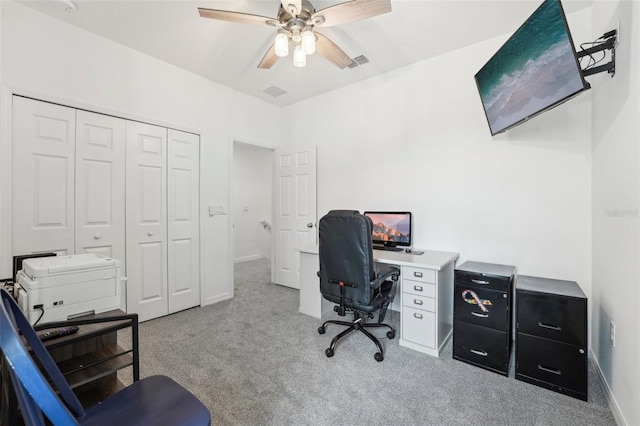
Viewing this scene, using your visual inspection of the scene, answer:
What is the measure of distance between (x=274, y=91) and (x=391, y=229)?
98.4 inches

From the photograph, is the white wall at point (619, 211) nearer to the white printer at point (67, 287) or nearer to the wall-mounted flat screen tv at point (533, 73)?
the wall-mounted flat screen tv at point (533, 73)

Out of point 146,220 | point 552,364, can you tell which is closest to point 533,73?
point 552,364

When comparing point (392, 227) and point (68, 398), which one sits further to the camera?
point (392, 227)

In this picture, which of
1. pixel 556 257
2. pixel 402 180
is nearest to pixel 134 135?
pixel 402 180

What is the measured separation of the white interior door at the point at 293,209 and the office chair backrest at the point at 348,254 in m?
1.59

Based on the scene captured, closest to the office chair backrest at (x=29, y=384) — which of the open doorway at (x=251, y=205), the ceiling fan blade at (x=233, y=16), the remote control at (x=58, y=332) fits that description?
the remote control at (x=58, y=332)

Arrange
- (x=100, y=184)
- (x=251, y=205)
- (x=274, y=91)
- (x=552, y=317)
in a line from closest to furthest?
(x=552, y=317)
(x=100, y=184)
(x=274, y=91)
(x=251, y=205)

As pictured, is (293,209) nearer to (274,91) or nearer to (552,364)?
(274,91)

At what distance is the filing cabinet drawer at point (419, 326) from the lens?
7.48ft

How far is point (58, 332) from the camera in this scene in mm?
1266

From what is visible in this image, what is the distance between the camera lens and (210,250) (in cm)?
350

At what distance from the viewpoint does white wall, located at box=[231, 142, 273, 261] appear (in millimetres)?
6133

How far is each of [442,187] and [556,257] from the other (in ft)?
3.68

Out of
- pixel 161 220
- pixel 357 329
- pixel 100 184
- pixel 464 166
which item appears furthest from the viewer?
pixel 161 220
